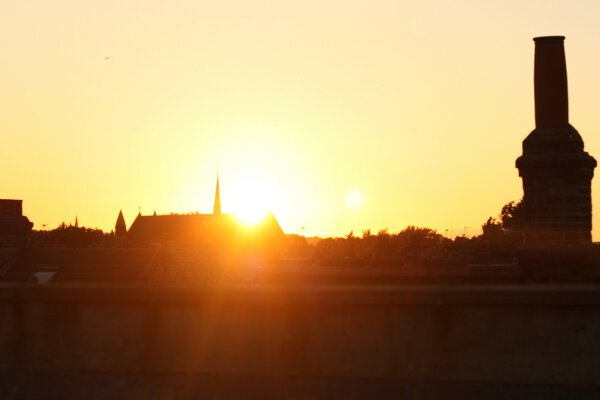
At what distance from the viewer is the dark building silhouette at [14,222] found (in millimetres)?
82706

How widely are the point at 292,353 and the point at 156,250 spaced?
62621mm

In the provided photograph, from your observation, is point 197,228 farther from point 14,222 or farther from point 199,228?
point 14,222

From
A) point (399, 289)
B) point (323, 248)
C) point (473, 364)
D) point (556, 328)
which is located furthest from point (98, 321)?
point (323, 248)

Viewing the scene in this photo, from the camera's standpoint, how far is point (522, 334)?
27.8ft

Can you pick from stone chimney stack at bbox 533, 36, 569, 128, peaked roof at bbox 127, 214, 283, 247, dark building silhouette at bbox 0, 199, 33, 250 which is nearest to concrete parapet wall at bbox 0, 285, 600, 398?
stone chimney stack at bbox 533, 36, 569, 128

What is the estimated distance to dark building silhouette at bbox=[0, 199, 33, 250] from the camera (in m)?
82.7

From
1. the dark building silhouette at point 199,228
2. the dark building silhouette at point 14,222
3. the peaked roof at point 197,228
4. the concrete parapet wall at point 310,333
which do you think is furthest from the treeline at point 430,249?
the peaked roof at point 197,228

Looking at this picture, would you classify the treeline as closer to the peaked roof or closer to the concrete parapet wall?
the concrete parapet wall

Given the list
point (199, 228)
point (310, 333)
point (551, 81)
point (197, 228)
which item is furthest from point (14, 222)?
point (197, 228)

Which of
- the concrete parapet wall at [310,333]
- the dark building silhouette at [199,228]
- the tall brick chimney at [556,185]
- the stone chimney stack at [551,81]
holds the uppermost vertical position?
the dark building silhouette at [199,228]

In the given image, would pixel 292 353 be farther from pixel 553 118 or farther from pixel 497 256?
pixel 553 118

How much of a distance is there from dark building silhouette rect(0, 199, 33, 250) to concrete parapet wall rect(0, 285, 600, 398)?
2917 inches

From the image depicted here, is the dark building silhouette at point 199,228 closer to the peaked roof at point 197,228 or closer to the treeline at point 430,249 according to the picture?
the peaked roof at point 197,228

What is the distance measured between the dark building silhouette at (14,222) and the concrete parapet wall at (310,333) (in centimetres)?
7410
